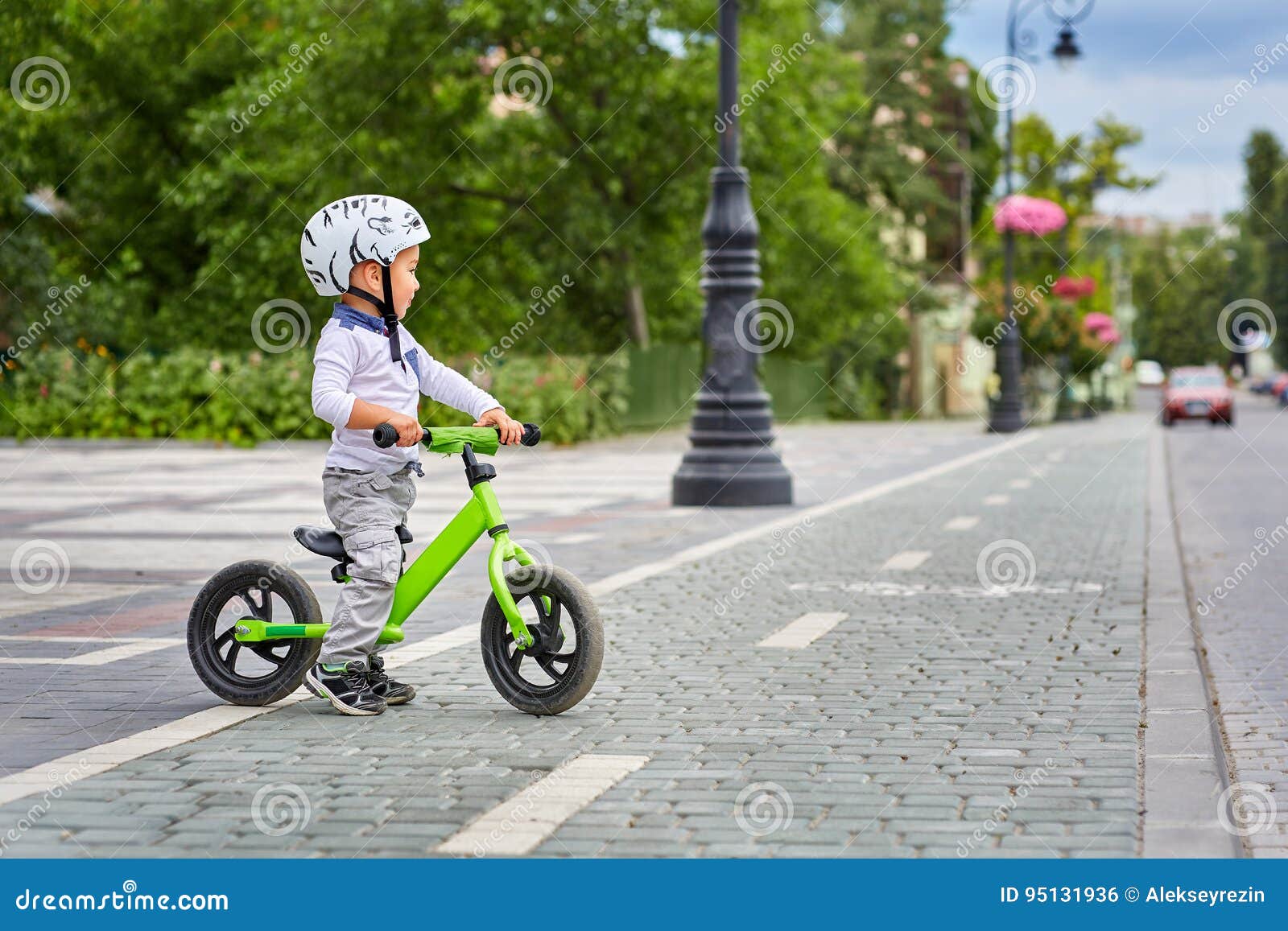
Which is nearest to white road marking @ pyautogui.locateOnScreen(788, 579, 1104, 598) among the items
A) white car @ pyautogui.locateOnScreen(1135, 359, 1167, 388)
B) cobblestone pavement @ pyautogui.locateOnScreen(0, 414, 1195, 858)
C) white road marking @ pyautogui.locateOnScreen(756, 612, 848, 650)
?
cobblestone pavement @ pyautogui.locateOnScreen(0, 414, 1195, 858)

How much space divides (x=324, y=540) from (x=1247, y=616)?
5.02 m

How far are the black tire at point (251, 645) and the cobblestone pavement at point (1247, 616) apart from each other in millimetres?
2984

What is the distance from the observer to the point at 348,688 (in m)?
5.98

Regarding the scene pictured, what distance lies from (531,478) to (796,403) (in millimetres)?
28147

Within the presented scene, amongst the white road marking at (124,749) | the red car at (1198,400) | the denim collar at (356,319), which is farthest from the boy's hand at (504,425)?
the red car at (1198,400)

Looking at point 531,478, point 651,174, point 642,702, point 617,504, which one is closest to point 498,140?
point 651,174

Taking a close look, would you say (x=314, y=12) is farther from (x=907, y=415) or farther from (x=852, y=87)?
(x=907, y=415)

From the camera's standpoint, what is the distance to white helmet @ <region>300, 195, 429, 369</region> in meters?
5.82

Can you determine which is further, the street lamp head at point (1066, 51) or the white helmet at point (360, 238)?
the street lamp head at point (1066, 51)

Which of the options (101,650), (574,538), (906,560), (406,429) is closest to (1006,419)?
(574,538)

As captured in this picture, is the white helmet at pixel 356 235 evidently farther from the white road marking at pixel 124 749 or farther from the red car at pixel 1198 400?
the red car at pixel 1198 400

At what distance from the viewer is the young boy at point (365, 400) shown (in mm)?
5820

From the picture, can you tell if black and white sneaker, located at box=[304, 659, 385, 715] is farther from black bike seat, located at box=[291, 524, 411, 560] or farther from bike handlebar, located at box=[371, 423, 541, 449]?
bike handlebar, located at box=[371, 423, 541, 449]

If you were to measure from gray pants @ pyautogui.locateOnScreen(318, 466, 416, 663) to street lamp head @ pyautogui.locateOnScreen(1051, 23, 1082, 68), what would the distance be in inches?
1132
